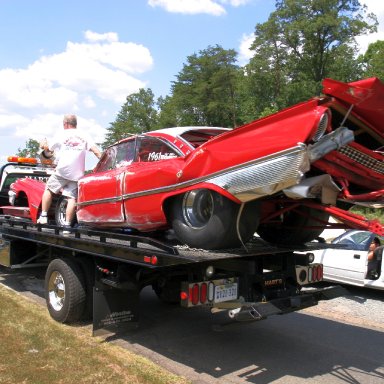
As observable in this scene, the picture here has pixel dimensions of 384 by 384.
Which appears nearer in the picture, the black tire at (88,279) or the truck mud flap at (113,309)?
the truck mud flap at (113,309)

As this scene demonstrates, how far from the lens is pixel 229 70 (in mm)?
45594

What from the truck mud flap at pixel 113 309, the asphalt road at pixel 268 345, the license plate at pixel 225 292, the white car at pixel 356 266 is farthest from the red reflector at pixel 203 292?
the white car at pixel 356 266

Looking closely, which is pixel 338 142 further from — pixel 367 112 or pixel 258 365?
pixel 258 365

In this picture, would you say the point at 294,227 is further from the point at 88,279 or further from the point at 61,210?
the point at 61,210

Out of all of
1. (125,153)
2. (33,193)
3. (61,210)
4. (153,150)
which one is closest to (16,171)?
(33,193)

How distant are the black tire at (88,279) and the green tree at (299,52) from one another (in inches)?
1290

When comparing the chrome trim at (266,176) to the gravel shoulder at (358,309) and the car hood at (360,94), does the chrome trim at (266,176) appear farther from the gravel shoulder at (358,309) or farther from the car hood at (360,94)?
the gravel shoulder at (358,309)

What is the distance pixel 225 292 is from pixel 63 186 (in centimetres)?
322

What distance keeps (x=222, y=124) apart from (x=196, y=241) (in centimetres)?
4165

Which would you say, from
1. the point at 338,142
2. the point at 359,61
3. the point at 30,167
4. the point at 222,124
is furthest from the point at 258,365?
the point at 222,124

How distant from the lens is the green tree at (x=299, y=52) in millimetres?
37094

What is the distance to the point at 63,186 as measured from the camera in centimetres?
671

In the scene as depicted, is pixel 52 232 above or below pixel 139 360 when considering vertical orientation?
above

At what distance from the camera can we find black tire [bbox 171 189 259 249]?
14.2 ft
